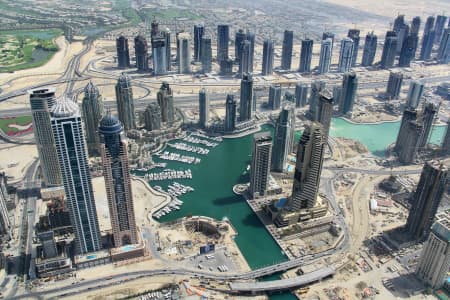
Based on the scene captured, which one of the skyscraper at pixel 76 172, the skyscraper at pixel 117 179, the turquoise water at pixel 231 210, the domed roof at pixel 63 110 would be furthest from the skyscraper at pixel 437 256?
the domed roof at pixel 63 110

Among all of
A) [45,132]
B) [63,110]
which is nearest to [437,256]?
[63,110]

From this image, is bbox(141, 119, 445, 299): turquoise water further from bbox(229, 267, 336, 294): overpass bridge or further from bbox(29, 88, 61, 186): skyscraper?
bbox(29, 88, 61, 186): skyscraper

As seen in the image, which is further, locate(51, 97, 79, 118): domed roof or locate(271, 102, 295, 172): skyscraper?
locate(271, 102, 295, 172): skyscraper

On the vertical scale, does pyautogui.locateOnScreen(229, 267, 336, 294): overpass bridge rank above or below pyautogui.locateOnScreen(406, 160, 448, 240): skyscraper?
below

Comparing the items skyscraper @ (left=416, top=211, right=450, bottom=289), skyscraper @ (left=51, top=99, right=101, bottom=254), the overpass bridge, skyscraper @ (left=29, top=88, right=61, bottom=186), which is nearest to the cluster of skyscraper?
skyscraper @ (left=51, top=99, right=101, bottom=254)

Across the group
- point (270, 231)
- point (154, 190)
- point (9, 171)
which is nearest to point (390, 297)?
point (270, 231)

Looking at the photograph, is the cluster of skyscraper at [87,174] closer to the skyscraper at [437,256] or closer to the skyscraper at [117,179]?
the skyscraper at [117,179]

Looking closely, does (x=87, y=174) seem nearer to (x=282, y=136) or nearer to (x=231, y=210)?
(x=231, y=210)
